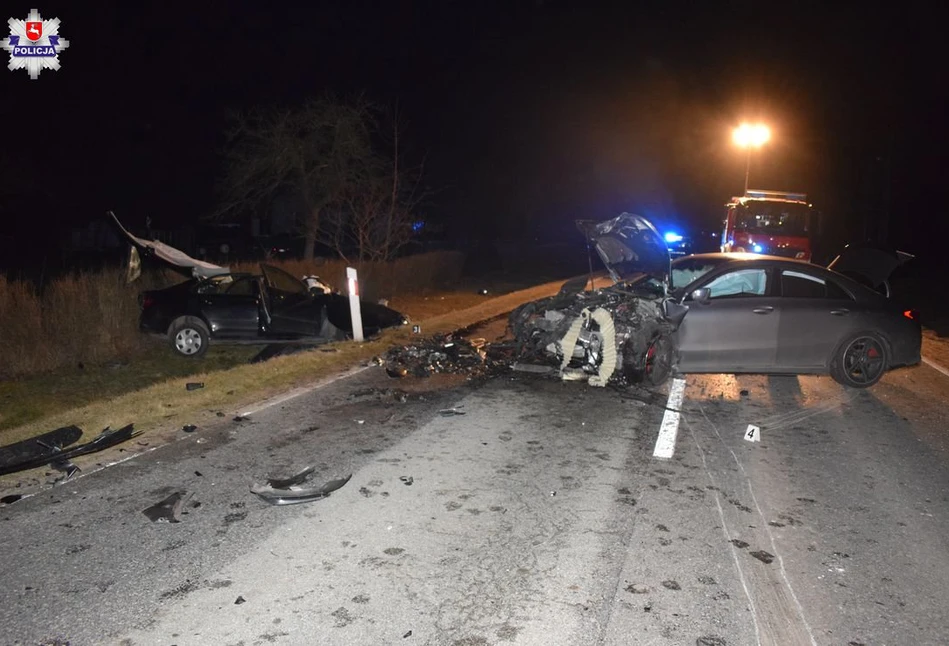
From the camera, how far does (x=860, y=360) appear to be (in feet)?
30.9

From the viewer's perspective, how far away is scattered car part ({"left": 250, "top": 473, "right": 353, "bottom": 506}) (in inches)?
212

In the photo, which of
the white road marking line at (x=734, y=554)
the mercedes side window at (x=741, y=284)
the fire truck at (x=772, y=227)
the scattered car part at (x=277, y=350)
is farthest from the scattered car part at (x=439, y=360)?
the fire truck at (x=772, y=227)

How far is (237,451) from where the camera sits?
655 centimetres

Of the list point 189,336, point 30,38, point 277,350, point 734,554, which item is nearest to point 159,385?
point 189,336

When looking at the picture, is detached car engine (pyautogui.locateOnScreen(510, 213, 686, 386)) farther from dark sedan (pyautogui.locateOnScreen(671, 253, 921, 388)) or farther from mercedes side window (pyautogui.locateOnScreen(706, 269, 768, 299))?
mercedes side window (pyautogui.locateOnScreen(706, 269, 768, 299))

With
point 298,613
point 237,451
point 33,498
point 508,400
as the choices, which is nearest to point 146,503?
point 33,498

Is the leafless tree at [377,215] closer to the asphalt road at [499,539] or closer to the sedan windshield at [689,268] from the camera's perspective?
the sedan windshield at [689,268]

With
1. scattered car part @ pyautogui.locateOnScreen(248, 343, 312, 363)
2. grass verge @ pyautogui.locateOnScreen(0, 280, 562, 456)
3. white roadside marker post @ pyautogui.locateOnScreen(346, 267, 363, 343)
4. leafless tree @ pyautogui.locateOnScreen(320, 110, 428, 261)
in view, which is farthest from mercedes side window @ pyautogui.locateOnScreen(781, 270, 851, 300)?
leafless tree @ pyautogui.locateOnScreen(320, 110, 428, 261)

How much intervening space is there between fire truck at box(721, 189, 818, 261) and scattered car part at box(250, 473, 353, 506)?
55.2 ft

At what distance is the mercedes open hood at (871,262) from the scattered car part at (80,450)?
9.76 meters

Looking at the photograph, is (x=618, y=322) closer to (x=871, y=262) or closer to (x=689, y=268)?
(x=689, y=268)

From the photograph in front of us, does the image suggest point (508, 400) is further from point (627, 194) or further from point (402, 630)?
point (627, 194)

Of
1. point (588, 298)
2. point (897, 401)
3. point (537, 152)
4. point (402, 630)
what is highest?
point (537, 152)

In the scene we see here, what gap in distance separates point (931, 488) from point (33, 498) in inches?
265
